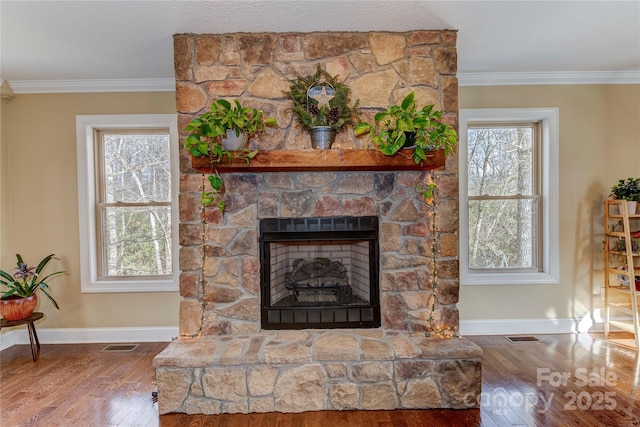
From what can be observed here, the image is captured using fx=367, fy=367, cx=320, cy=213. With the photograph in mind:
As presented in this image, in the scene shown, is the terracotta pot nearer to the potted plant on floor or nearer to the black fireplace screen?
the potted plant on floor

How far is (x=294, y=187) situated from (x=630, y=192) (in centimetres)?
304

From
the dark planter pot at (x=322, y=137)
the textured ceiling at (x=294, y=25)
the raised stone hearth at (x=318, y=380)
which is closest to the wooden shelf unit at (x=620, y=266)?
the textured ceiling at (x=294, y=25)

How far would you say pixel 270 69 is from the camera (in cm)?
253

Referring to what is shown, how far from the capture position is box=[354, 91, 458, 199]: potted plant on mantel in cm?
216

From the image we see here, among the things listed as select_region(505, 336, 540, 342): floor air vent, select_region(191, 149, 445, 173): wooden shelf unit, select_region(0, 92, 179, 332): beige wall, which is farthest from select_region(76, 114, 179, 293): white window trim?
select_region(505, 336, 540, 342): floor air vent

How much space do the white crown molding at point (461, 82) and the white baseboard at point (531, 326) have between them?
2286mm

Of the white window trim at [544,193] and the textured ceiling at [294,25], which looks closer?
the textured ceiling at [294,25]

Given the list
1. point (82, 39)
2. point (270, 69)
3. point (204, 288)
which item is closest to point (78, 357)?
point (204, 288)

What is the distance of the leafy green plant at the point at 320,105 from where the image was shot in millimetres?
2406

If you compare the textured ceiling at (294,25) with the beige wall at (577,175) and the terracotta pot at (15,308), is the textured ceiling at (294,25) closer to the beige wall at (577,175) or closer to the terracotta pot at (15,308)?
the beige wall at (577,175)

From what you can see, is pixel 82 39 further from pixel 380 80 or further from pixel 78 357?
pixel 78 357

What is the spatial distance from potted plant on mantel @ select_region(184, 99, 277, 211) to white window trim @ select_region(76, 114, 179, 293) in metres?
1.39

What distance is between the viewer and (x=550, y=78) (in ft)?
11.4

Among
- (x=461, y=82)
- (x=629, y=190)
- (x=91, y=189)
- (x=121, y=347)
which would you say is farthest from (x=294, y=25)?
(x=629, y=190)
